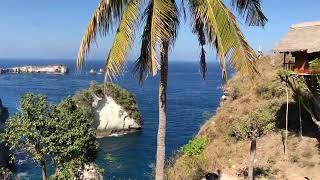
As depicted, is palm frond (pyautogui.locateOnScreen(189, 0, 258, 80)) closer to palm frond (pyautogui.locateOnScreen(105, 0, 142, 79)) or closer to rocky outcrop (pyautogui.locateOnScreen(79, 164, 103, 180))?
palm frond (pyautogui.locateOnScreen(105, 0, 142, 79))

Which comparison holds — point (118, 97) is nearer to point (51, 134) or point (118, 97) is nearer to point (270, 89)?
point (270, 89)

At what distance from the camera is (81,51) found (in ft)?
39.3

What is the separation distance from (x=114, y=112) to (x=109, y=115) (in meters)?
0.93

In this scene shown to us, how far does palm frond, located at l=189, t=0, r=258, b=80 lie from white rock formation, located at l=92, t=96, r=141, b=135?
57.9m

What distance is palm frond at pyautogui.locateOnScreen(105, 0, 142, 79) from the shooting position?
11.3 meters

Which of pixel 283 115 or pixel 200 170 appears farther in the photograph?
pixel 283 115

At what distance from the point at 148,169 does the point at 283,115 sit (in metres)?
20.8

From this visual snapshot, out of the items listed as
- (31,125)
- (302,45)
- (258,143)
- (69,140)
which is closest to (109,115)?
(258,143)

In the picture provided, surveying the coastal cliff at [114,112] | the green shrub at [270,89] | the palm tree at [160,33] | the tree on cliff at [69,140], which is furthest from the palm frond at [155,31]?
the coastal cliff at [114,112]

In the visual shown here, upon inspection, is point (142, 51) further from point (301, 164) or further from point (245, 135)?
point (301, 164)

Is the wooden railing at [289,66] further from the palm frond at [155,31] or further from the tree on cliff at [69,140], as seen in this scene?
the palm frond at [155,31]

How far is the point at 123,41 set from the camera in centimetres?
1167


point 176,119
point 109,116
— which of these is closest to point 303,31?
point 109,116

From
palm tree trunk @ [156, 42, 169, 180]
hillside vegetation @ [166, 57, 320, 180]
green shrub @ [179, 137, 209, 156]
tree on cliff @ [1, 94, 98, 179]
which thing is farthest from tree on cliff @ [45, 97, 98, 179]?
palm tree trunk @ [156, 42, 169, 180]
